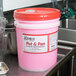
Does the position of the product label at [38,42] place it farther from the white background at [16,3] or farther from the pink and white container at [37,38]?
the white background at [16,3]

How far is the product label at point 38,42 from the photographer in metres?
0.76

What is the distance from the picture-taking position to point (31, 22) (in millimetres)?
750

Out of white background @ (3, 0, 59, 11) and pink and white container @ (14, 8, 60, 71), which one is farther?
white background @ (3, 0, 59, 11)

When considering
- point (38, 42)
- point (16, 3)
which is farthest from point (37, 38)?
point (16, 3)

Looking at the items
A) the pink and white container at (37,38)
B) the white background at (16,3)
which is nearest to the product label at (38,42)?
the pink and white container at (37,38)

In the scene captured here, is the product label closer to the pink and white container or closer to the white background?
the pink and white container

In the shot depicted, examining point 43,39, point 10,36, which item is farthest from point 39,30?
point 10,36

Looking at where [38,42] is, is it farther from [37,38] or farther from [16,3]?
[16,3]

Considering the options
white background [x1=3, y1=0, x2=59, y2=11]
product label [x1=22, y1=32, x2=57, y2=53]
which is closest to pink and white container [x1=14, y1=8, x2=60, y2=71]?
product label [x1=22, y1=32, x2=57, y2=53]

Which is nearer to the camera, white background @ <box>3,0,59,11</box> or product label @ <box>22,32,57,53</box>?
product label @ <box>22,32,57,53</box>

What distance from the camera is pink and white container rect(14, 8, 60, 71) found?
2.46ft

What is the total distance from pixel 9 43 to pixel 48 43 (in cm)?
29

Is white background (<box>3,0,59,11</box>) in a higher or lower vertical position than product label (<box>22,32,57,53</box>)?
higher

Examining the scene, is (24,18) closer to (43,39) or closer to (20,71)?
(43,39)
